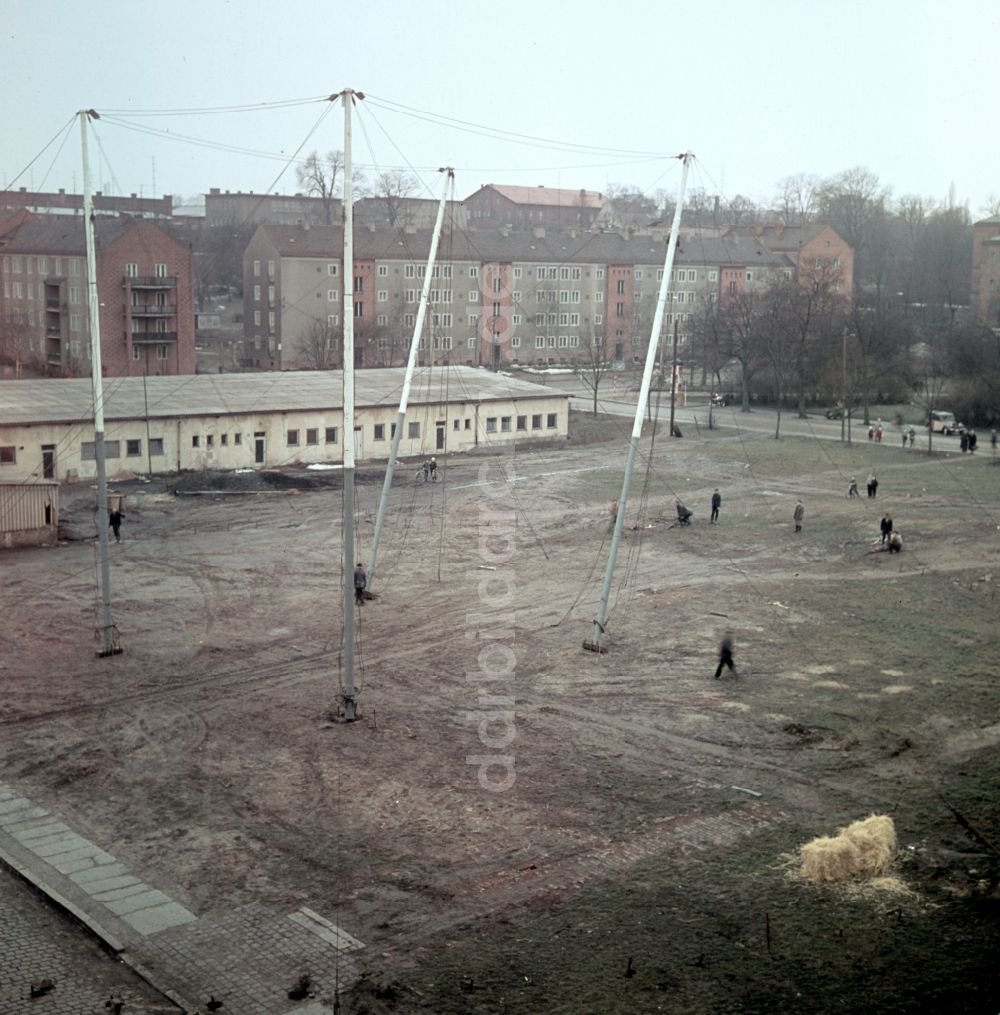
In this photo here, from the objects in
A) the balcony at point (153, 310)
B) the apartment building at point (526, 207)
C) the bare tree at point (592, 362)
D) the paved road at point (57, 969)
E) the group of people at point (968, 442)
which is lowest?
the paved road at point (57, 969)

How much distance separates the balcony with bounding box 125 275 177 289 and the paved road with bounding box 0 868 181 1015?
51707 mm

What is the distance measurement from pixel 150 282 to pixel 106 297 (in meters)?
2.52

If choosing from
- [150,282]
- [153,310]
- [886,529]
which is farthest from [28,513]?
[150,282]

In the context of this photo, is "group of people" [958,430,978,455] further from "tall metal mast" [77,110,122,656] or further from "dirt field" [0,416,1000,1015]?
"tall metal mast" [77,110,122,656]

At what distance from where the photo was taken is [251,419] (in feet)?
145

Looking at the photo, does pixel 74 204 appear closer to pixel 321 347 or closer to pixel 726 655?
pixel 321 347

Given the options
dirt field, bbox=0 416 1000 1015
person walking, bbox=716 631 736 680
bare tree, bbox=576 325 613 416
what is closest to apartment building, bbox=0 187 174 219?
bare tree, bbox=576 325 613 416

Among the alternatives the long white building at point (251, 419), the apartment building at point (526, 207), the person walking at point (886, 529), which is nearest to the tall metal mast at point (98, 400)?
the long white building at point (251, 419)

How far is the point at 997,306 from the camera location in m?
53.9

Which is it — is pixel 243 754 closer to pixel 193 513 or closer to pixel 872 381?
pixel 193 513

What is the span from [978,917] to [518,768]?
6.53 metres

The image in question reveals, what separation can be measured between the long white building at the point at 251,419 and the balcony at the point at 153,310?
47.3 feet

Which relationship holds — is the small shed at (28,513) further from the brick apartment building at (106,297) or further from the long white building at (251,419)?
the brick apartment building at (106,297)
